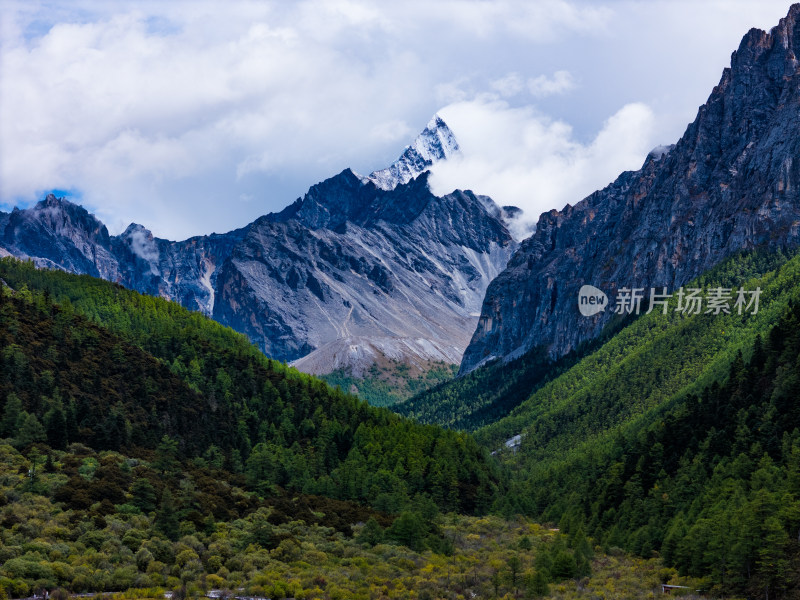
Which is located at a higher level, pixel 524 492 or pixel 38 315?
pixel 38 315

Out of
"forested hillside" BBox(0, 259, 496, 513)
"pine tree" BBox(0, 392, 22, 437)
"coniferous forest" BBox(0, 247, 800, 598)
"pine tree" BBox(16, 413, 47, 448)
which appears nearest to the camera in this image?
"coniferous forest" BBox(0, 247, 800, 598)

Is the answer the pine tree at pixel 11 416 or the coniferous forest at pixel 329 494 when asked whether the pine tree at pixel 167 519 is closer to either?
the coniferous forest at pixel 329 494

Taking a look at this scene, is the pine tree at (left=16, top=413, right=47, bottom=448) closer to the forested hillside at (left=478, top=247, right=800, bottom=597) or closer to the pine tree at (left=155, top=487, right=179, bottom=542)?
the pine tree at (left=155, top=487, right=179, bottom=542)

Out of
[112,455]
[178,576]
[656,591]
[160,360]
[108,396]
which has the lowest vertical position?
[656,591]

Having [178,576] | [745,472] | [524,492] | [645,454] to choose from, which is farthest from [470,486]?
[178,576]

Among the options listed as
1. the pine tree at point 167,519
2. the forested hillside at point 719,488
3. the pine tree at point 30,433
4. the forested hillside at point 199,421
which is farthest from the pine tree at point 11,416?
the forested hillside at point 719,488

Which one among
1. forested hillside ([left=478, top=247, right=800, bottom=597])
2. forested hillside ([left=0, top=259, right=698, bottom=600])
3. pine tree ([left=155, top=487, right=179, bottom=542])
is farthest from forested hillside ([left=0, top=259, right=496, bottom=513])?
pine tree ([left=155, top=487, right=179, bottom=542])

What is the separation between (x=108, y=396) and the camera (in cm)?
15550

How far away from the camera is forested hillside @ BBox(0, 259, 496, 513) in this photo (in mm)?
143625

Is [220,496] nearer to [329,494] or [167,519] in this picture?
[167,519]

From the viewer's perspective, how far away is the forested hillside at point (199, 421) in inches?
5655

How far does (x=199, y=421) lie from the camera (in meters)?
168

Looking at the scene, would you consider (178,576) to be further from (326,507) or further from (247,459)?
(247,459)

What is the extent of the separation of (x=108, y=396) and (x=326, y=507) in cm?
4099
